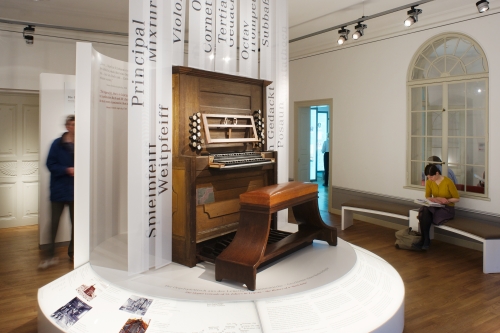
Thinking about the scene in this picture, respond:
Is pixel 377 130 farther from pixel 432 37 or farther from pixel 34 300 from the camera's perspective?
pixel 34 300

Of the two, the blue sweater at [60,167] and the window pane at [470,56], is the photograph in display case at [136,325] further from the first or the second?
the window pane at [470,56]

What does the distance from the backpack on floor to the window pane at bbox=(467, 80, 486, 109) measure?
208 centimetres

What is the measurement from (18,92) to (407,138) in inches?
261

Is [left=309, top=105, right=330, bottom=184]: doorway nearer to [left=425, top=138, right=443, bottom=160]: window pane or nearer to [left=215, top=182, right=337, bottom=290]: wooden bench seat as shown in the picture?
[left=425, top=138, right=443, bottom=160]: window pane

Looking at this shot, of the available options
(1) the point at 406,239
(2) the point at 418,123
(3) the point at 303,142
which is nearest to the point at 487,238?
(1) the point at 406,239

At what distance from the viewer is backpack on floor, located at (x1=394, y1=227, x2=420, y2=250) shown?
221 inches

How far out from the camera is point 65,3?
5898mm

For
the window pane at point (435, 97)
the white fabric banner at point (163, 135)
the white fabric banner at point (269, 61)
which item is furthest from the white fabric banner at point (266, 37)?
the window pane at point (435, 97)

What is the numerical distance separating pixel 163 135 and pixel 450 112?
4.72m

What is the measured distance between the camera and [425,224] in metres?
5.58

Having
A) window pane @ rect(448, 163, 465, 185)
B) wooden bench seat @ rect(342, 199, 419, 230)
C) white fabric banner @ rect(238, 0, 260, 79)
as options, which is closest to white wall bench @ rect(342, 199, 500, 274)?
wooden bench seat @ rect(342, 199, 419, 230)

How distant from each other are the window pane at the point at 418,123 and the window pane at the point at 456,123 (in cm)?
47

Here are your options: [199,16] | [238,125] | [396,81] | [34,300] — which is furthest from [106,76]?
[396,81]

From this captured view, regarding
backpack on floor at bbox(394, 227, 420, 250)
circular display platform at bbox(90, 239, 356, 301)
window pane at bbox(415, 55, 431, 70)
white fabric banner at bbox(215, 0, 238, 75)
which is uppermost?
window pane at bbox(415, 55, 431, 70)
